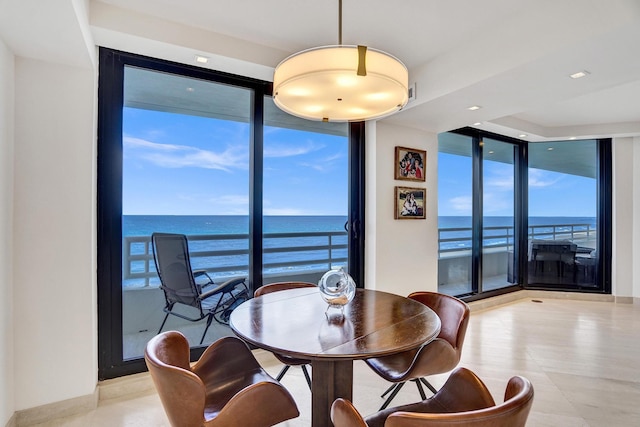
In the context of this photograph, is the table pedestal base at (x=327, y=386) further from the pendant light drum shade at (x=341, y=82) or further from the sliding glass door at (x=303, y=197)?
the sliding glass door at (x=303, y=197)

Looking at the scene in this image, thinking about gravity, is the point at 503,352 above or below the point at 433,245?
below

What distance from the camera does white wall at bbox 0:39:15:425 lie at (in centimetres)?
192

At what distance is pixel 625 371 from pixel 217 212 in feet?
12.5

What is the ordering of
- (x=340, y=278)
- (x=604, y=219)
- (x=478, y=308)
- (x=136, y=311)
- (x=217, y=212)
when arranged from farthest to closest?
1. (x=604, y=219)
2. (x=478, y=308)
3. (x=217, y=212)
4. (x=136, y=311)
5. (x=340, y=278)

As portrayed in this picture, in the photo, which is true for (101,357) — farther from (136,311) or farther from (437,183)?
(437,183)

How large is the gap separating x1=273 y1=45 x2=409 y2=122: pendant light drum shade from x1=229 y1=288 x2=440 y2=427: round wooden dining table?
1.14m

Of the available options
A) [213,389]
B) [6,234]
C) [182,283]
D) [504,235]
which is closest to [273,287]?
[182,283]

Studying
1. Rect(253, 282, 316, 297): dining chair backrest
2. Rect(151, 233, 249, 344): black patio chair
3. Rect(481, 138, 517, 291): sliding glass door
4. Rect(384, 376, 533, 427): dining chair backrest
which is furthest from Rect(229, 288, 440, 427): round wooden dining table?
Rect(481, 138, 517, 291): sliding glass door

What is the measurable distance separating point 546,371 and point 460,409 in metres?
2.11

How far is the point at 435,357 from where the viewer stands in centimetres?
186

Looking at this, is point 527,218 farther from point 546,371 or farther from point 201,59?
point 201,59

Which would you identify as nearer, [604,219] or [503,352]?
[503,352]

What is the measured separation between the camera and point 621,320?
13.7ft

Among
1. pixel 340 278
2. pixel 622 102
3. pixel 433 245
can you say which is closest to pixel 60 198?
pixel 340 278
